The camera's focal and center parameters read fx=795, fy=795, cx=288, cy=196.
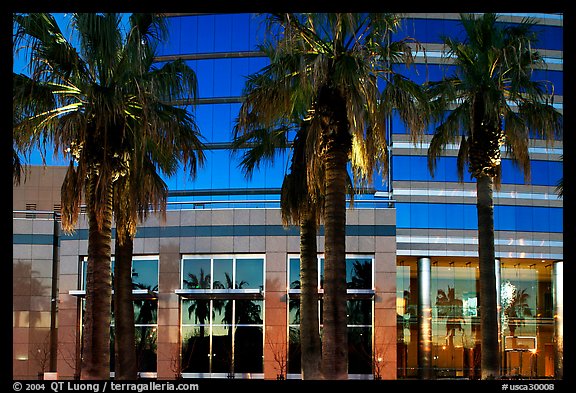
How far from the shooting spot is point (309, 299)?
21.3 metres

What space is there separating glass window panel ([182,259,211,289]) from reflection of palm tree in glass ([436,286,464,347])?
1323 cm

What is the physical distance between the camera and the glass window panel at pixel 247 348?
34.2 metres

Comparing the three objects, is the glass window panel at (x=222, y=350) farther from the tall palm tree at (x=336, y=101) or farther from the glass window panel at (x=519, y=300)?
the tall palm tree at (x=336, y=101)

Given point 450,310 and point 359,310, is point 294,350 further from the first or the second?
point 450,310

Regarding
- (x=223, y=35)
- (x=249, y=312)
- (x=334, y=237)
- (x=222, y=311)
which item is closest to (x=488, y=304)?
(x=334, y=237)

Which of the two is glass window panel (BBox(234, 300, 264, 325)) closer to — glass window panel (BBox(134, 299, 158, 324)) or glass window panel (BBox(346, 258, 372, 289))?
glass window panel (BBox(134, 299, 158, 324))

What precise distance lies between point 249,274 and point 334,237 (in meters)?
18.7

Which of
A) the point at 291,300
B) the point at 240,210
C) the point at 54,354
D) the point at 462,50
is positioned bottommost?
the point at 54,354

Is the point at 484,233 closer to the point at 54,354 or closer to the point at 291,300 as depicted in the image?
the point at 291,300

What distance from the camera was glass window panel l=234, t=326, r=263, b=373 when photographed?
3425 cm

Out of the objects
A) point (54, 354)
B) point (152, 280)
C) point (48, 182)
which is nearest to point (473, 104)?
point (152, 280)

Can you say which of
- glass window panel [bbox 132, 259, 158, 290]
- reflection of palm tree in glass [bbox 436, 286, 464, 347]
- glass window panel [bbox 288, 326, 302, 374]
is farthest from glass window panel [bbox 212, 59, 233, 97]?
reflection of palm tree in glass [bbox 436, 286, 464, 347]

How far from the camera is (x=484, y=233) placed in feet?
70.2
